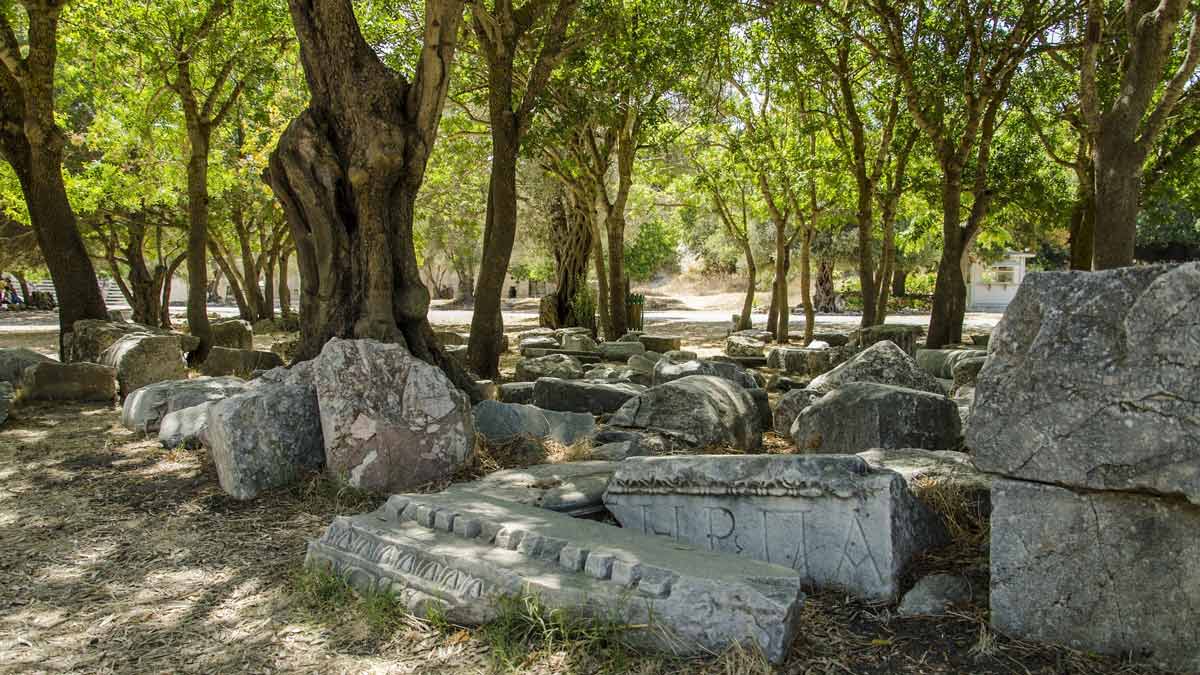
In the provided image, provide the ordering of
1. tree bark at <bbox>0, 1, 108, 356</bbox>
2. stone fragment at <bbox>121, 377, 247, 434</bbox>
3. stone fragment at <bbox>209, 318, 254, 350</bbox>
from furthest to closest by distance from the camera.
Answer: stone fragment at <bbox>209, 318, 254, 350</bbox>, tree bark at <bbox>0, 1, 108, 356</bbox>, stone fragment at <bbox>121, 377, 247, 434</bbox>

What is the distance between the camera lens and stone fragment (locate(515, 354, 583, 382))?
1122 cm

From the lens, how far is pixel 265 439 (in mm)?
4988

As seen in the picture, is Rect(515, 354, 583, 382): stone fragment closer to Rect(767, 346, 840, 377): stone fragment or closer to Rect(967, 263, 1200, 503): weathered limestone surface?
Rect(767, 346, 840, 377): stone fragment

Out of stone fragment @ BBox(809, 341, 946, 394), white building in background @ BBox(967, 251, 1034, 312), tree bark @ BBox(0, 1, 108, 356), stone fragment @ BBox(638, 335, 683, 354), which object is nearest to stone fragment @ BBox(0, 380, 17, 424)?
tree bark @ BBox(0, 1, 108, 356)

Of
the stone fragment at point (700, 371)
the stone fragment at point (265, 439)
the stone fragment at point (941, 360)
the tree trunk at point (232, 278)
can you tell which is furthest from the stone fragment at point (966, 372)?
the tree trunk at point (232, 278)

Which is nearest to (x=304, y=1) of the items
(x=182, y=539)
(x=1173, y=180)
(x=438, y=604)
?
(x=182, y=539)

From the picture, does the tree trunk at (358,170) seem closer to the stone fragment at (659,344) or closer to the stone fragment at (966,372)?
the stone fragment at (966,372)

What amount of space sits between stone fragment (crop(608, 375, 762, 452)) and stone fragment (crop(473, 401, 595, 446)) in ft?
1.11

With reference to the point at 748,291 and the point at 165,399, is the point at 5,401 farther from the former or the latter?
the point at 748,291

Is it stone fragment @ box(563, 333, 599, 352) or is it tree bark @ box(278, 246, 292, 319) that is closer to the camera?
stone fragment @ box(563, 333, 599, 352)

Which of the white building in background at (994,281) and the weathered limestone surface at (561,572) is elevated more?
the white building in background at (994,281)

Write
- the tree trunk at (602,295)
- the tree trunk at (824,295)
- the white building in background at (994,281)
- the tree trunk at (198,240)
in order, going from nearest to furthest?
the tree trunk at (198,240)
the tree trunk at (602,295)
the tree trunk at (824,295)
the white building in background at (994,281)

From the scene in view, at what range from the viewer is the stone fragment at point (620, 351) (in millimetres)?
14109

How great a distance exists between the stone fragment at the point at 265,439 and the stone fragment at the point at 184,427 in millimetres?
1217
